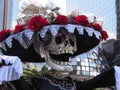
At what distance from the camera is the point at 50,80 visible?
20.8ft

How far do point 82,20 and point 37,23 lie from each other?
2.36 feet

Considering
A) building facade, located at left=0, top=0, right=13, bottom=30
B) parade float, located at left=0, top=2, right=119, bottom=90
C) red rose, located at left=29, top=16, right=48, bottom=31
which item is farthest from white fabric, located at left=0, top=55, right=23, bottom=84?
building facade, located at left=0, top=0, right=13, bottom=30

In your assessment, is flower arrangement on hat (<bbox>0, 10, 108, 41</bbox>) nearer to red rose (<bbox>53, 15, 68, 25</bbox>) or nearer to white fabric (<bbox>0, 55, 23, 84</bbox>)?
red rose (<bbox>53, 15, 68, 25</bbox>)

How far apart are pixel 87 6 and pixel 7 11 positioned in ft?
79.9

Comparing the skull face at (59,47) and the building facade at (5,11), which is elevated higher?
the building facade at (5,11)

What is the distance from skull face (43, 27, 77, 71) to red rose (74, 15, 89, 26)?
0.27m

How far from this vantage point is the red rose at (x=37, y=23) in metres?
6.05

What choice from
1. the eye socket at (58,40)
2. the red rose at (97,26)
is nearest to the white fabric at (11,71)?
the eye socket at (58,40)

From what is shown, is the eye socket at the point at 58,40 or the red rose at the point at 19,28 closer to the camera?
the red rose at the point at 19,28

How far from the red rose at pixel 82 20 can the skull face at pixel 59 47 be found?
268 millimetres

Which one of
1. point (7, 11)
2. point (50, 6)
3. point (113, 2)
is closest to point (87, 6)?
point (113, 2)

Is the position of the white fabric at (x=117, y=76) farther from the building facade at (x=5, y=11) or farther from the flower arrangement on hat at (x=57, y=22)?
the building facade at (x=5, y=11)

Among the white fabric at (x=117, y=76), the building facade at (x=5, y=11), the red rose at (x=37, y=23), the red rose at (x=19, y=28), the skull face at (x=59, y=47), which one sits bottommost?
the white fabric at (x=117, y=76)

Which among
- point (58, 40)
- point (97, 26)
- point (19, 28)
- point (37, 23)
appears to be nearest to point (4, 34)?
point (19, 28)
